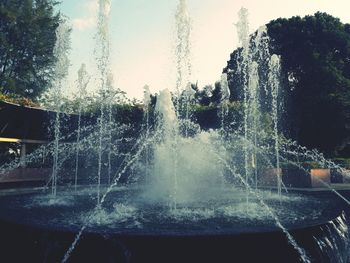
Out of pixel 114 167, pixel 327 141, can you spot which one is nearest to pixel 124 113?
pixel 114 167

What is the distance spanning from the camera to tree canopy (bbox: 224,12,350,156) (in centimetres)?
2628

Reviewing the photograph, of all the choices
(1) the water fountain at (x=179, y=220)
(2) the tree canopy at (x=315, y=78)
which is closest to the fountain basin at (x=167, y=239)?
(1) the water fountain at (x=179, y=220)

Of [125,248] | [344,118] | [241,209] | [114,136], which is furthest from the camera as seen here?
[344,118]

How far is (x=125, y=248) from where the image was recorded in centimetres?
461

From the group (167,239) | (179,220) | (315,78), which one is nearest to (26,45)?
(315,78)

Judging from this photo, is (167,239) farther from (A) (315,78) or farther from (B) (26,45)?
(B) (26,45)

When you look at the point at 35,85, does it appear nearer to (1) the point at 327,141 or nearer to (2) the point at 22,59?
(2) the point at 22,59

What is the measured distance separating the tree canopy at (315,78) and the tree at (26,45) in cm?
1804

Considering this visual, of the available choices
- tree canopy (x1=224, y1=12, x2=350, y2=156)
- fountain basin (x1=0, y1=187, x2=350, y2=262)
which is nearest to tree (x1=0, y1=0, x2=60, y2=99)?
tree canopy (x1=224, y1=12, x2=350, y2=156)

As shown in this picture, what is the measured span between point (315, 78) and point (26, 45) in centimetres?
2504

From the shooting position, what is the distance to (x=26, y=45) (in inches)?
1320

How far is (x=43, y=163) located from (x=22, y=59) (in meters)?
17.6

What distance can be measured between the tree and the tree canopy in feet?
59.2

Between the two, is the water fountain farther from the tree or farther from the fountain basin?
the tree
